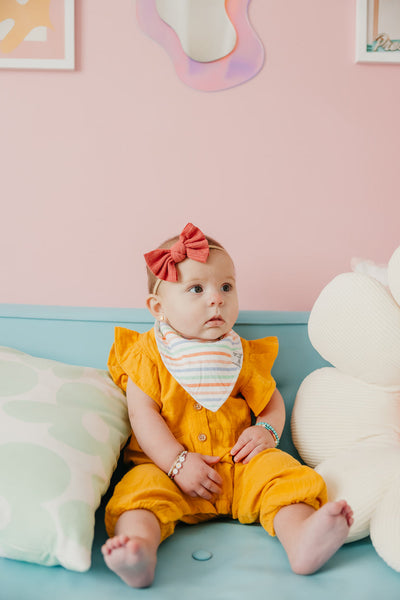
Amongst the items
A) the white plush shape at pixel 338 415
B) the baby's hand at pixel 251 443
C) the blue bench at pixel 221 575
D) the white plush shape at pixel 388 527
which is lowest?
the blue bench at pixel 221 575

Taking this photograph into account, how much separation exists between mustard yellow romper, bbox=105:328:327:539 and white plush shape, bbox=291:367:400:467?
0.30ft

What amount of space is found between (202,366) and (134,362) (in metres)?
0.16

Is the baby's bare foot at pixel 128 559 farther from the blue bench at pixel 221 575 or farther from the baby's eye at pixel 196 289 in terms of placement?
the baby's eye at pixel 196 289

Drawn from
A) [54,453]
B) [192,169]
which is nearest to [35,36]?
[192,169]

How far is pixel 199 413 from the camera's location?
117 cm

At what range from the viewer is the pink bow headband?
3.82 ft

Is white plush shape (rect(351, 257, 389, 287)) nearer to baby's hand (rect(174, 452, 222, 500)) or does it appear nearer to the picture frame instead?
baby's hand (rect(174, 452, 222, 500))

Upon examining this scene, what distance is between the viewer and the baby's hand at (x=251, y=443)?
1.12 metres

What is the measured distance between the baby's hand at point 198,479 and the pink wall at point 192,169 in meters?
0.58

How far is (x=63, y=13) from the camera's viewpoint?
1.48 meters

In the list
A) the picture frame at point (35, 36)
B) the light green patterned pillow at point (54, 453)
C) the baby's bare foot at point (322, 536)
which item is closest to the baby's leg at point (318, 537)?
the baby's bare foot at point (322, 536)

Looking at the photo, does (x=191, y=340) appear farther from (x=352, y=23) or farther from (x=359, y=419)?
(x=352, y=23)

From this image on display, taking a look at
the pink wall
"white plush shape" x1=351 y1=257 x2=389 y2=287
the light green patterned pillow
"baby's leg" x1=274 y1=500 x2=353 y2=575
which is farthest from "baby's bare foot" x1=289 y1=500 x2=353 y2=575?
the pink wall

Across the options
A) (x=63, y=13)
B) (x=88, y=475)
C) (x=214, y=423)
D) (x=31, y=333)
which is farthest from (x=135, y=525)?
(x=63, y=13)
